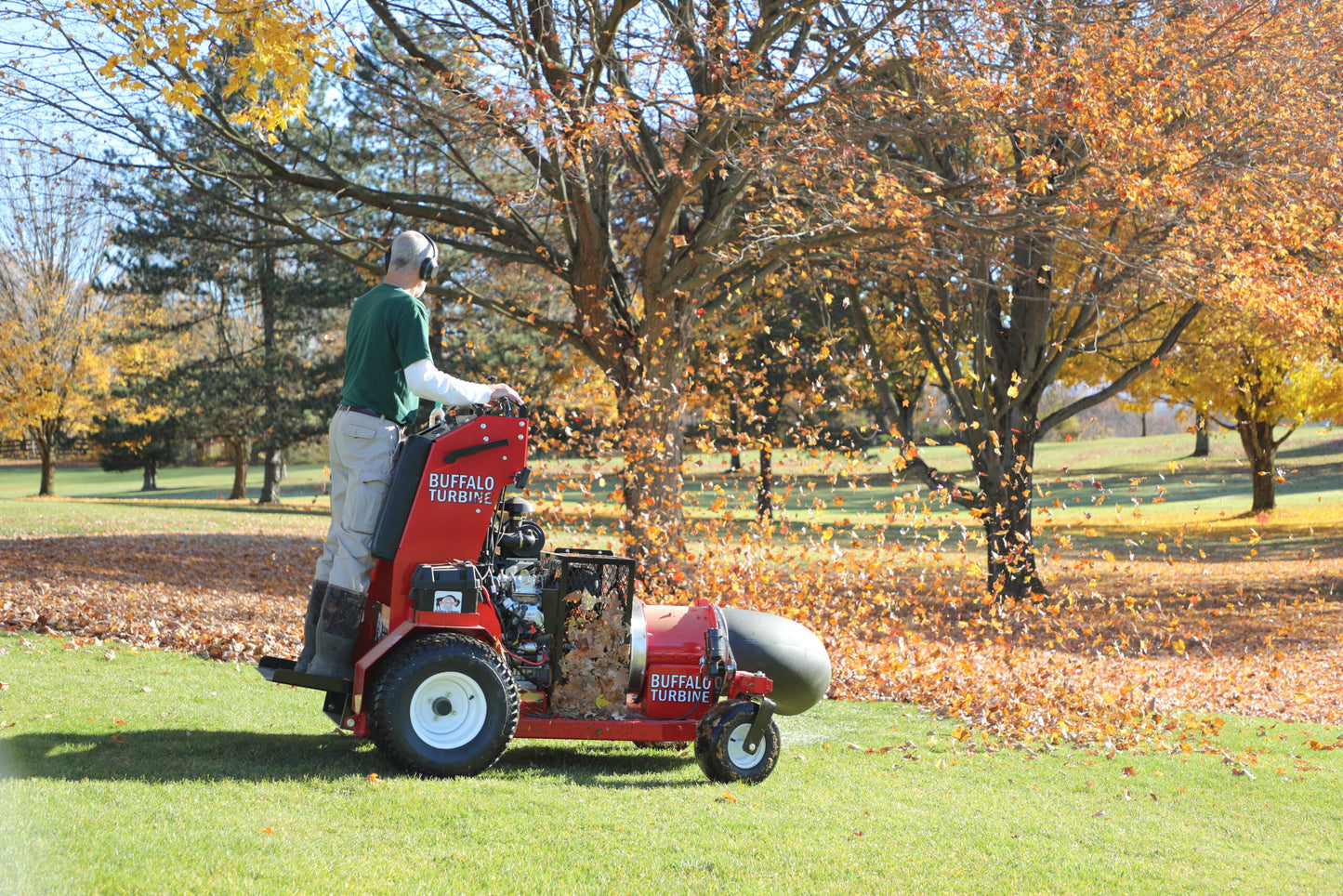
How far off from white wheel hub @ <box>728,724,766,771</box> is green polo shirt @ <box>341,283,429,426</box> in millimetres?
2321

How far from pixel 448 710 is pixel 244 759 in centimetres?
103

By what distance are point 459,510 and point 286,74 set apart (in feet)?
15.7

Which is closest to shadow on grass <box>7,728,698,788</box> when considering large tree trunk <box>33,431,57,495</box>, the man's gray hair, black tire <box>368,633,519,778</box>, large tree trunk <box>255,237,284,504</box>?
black tire <box>368,633,519,778</box>

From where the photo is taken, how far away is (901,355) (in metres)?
17.9

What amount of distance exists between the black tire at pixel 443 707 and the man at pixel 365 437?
13.2 inches

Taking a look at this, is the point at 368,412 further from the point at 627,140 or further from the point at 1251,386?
the point at 1251,386

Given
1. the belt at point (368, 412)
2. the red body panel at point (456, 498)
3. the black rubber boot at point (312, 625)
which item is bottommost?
the black rubber boot at point (312, 625)

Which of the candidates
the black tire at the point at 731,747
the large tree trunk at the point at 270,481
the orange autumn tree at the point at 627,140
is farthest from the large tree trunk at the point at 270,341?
the black tire at the point at 731,747

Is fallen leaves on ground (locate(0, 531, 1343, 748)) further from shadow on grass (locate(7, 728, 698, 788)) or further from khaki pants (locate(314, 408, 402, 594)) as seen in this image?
khaki pants (locate(314, 408, 402, 594))

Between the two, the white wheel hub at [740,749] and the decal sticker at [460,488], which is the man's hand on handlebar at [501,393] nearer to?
the decal sticker at [460,488]

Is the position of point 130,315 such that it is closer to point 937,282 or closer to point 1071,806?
point 937,282

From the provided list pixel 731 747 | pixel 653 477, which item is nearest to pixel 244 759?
pixel 731 747

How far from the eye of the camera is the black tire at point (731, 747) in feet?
18.2

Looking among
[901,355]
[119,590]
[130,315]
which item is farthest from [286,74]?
[130,315]
